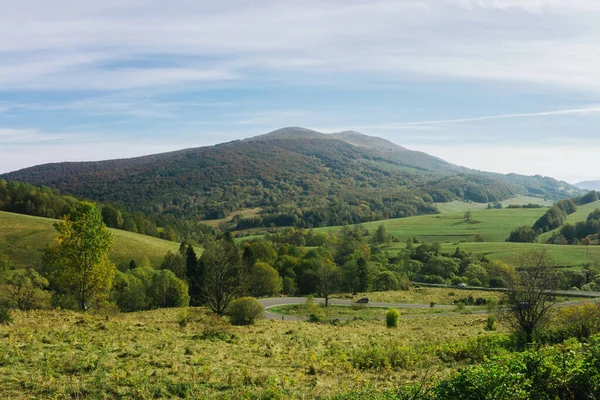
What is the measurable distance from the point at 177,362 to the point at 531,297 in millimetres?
18963

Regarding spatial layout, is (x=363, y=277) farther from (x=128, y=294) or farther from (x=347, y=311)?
(x=128, y=294)

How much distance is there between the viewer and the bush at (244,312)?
3269 centimetres

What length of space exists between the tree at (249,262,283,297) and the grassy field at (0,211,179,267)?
25.0 m

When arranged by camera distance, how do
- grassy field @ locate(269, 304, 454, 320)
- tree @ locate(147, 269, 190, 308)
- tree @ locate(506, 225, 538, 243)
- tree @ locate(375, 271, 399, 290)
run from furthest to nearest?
tree @ locate(506, 225, 538, 243) → tree @ locate(375, 271, 399, 290) → tree @ locate(147, 269, 190, 308) → grassy field @ locate(269, 304, 454, 320)

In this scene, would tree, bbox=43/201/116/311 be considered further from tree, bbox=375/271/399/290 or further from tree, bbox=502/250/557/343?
tree, bbox=375/271/399/290

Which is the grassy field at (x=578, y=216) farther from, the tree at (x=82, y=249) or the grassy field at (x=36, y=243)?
the tree at (x=82, y=249)

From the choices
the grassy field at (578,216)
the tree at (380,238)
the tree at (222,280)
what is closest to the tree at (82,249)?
the tree at (222,280)

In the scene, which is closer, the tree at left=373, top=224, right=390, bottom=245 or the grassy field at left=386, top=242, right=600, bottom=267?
the grassy field at left=386, top=242, right=600, bottom=267

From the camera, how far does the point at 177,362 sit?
52.9 feet

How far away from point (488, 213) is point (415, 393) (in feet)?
696

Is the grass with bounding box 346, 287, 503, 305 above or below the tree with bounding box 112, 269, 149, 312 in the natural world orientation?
below

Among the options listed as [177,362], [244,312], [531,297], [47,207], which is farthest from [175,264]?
[531,297]

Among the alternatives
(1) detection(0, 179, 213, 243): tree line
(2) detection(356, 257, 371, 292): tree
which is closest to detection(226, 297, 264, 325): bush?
(2) detection(356, 257, 371, 292): tree

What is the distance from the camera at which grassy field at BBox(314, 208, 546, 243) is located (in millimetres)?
155125
